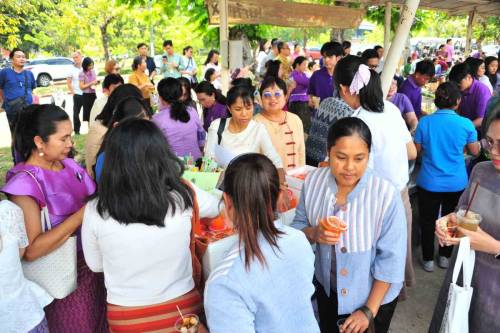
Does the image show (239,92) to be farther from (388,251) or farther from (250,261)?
(250,261)

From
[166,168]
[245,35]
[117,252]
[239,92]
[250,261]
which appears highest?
[245,35]

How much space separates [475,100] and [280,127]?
2.89m

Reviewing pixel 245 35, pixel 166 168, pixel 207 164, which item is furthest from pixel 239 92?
pixel 245 35

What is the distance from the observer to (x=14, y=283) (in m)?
1.82

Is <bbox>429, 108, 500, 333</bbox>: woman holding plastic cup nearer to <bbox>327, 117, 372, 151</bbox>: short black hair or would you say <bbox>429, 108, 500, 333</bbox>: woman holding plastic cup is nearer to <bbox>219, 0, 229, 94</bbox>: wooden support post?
<bbox>327, 117, 372, 151</bbox>: short black hair

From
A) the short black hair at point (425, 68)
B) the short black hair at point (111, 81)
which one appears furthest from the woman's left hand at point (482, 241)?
the short black hair at point (111, 81)

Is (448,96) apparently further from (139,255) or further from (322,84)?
(139,255)

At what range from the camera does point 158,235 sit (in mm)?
1768

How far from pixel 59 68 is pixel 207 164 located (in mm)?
23606

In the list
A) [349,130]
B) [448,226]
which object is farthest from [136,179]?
[448,226]

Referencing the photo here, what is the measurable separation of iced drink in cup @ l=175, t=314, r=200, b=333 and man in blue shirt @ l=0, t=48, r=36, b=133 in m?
6.81

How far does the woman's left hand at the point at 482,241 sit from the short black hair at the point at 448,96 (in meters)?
2.06

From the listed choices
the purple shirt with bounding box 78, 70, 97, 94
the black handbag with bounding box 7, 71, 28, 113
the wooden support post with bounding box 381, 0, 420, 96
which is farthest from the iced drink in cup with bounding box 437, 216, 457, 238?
the purple shirt with bounding box 78, 70, 97, 94

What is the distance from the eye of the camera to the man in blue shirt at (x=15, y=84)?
23.7 ft
